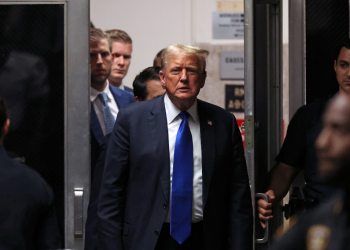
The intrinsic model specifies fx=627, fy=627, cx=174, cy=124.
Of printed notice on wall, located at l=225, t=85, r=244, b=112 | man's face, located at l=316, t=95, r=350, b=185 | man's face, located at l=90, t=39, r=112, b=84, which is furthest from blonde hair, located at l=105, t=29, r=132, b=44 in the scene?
man's face, located at l=316, t=95, r=350, b=185

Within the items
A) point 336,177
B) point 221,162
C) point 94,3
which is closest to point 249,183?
point 221,162

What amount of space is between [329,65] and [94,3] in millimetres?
3702

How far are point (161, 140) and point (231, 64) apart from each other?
480cm

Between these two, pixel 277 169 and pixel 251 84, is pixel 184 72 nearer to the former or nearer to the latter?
pixel 251 84

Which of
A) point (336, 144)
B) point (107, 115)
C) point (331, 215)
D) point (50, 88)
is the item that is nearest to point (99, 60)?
point (107, 115)

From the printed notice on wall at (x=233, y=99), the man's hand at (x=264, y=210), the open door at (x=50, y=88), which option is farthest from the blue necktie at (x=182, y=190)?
the printed notice on wall at (x=233, y=99)

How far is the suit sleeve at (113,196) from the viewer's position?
9.03 feet

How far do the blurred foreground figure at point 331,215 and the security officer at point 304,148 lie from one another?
1.32 m

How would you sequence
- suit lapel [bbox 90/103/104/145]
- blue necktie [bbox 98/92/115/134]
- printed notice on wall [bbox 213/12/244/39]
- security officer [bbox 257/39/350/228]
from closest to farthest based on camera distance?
security officer [bbox 257/39/350/228], suit lapel [bbox 90/103/104/145], blue necktie [bbox 98/92/115/134], printed notice on wall [bbox 213/12/244/39]

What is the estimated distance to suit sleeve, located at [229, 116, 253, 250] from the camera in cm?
284

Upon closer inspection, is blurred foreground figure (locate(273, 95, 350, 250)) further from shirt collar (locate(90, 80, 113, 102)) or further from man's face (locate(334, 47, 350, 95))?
shirt collar (locate(90, 80, 113, 102))

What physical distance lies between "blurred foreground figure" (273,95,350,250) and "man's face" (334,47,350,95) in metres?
1.42

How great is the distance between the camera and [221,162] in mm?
2834

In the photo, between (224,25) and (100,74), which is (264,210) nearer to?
(100,74)
